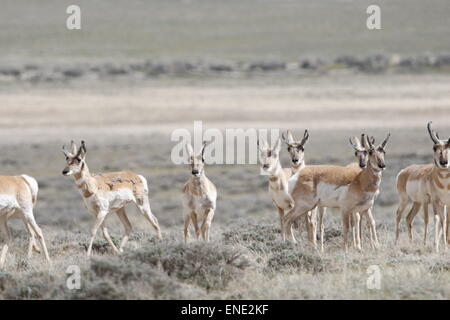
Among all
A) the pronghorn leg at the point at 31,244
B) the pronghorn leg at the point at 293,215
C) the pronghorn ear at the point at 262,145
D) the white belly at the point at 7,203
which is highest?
the pronghorn ear at the point at 262,145

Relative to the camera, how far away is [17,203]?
41.4 ft

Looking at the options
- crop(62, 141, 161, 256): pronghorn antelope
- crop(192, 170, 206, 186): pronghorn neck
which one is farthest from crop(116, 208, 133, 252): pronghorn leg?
crop(192, 170, 206, 186): pronghorn neck

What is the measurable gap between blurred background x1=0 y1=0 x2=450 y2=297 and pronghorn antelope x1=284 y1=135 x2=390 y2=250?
228 centimetres

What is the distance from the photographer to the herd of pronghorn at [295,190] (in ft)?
41.1

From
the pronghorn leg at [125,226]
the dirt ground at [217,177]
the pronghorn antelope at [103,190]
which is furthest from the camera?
the pronghorn leg at [125,226]

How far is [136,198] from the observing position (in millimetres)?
14109

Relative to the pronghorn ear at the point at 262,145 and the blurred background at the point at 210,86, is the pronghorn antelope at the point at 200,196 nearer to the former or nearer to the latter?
the pronghorn ear at the point at 262,145

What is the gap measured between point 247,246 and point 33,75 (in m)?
61.6

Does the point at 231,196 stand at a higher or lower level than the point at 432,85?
lower

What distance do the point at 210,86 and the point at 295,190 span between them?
5367cm

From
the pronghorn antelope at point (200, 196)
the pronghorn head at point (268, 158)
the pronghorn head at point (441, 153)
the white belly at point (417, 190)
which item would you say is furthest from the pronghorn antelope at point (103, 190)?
the pronghorn head at point (441, 153)

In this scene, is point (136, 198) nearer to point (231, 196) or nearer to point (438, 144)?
point (438, 144)

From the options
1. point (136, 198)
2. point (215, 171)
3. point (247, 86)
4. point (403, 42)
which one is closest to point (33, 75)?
point (247, 86)

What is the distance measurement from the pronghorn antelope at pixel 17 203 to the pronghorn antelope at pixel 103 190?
60 cm
